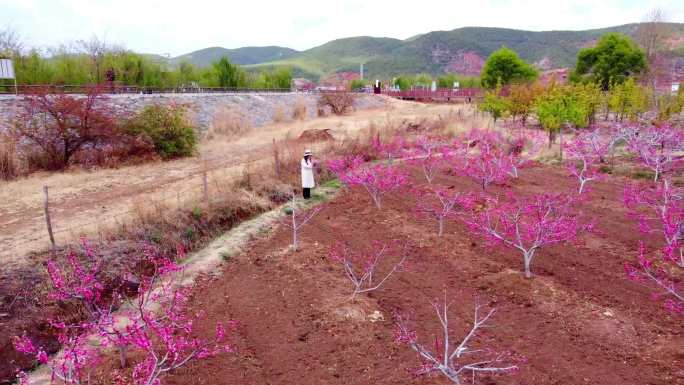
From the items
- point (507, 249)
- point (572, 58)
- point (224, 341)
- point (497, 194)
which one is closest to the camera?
point (224, 341)

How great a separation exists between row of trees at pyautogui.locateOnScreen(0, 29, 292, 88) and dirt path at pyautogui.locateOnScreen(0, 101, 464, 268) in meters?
14.7

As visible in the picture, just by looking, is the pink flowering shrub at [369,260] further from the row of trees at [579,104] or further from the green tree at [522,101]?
the green tree at [522,101]

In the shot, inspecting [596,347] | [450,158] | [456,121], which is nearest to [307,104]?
[456,121]

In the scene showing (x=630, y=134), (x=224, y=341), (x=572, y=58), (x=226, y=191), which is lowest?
(x=224, y=341)

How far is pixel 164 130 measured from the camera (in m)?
17.1

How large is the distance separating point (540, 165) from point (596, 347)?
395 inches

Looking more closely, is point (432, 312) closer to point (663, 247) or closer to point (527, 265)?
point (527, 265)

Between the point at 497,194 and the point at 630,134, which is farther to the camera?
the point at 630,134

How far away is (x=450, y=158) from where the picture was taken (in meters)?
13.8

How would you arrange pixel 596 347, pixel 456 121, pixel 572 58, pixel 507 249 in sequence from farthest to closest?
pixel 572 58
pixel 456 121
pixel 507 249
pixel 596 347

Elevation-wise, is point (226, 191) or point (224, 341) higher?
point (226, 191)

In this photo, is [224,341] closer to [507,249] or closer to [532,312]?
[532,312]

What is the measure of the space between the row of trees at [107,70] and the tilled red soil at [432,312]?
81.7 feet

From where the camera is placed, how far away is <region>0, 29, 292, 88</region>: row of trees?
89.6 feet
